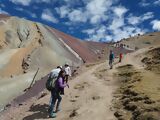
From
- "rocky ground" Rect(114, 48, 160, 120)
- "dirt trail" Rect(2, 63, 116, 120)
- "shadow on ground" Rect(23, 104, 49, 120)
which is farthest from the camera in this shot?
"shadow on ground" Rect(23, 104, 49, 120)

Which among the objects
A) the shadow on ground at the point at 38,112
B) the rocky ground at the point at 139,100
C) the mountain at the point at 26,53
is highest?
the mountain at the point at 26,53

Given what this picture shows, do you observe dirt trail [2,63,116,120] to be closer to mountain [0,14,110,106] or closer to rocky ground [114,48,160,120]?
rocky ground [114,48,160,120]

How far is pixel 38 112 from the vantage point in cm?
2073

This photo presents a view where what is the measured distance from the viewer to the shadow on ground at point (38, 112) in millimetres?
19609

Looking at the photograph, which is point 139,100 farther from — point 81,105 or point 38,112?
point 38,112

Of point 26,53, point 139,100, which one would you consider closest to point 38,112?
point 139,100

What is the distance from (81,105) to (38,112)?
2.55m

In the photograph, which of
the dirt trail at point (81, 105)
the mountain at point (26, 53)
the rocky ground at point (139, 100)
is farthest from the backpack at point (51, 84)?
the mountain at point (26, 53)

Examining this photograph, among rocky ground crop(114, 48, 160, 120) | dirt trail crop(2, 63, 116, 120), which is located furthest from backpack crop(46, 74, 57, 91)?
rocky ground crop(114, 48, 160, 120)

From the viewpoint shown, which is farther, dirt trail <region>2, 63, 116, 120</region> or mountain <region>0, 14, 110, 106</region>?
mountain <region>0, 14, 110, 106</region>

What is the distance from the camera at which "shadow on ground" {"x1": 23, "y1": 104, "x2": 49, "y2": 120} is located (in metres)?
19.6

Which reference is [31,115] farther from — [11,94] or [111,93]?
[11,94]

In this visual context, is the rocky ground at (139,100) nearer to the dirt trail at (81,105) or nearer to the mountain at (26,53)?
the dirt trail at (81,105)

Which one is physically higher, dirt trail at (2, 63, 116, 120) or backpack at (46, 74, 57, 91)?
backpack at (46, 74, 57, 91)
